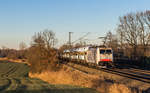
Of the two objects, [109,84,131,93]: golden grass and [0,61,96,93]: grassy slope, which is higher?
[109,84,131,93]: golden grass

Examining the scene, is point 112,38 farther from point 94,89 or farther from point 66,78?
point 94,89

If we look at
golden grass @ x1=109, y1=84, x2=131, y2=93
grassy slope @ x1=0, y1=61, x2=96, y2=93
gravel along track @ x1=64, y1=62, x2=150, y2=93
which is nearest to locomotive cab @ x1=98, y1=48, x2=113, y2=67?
gravel along track @ x1=64, y1=62, x2=150, y2=93

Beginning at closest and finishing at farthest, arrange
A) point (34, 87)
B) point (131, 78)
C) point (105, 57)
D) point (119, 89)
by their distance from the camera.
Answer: point (119, 89)
point (131, 78)
point (34, 87)
point (105, 57)

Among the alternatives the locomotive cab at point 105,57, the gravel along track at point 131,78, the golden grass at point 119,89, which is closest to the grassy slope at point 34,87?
the golden grass at point 119,89

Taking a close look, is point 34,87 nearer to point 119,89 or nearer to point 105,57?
point 119,89

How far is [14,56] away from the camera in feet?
368

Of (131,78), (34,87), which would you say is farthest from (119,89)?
(34,87)

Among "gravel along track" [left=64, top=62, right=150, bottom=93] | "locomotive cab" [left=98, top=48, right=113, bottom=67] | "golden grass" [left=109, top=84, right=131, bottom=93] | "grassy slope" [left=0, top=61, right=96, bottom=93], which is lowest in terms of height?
"grassy slope" [left=0, top=61, right=96, bottom=93]

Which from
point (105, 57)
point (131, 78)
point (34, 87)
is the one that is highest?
point (105, 57)

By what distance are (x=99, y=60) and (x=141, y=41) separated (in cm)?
1871

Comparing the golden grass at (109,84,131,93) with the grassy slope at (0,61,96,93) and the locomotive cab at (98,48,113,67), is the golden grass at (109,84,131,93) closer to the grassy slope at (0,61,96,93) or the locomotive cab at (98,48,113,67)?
the grassy slope at (0,61,96,93)

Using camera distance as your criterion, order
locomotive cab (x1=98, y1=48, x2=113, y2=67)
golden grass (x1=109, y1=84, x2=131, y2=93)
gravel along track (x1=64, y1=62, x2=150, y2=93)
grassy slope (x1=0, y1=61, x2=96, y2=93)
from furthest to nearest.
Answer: locomotive cab (x1=98, y1=48, x2=113, y2=67)
grassy slope (x1=0, y1=61, x2=96, y2=93)
gravel along track (x1=64, y1=62, x2=150, y2=93)
golden grass (x1=109, y1=84, x2=131, y2=93)

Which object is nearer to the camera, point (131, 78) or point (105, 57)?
point (131, 78)

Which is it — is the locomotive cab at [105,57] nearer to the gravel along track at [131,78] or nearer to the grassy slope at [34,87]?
the gravel along track at [131,78]
